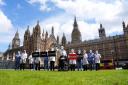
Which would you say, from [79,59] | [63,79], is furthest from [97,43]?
[63,79]

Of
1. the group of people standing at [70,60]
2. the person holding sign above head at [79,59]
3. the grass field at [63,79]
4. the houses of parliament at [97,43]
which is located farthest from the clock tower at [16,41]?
the grass field at [63,79]

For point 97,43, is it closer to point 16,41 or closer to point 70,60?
point 16,41

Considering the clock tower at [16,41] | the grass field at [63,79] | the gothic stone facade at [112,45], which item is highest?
the clock tower at [16,41]

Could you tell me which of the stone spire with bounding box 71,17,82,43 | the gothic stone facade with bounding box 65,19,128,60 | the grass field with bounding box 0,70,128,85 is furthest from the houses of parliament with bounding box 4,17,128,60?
the grass field with bounding box 0,70,128,85

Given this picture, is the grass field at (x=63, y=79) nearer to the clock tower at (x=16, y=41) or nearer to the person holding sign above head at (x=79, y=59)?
the person holding sign above head at (x=79, y=59)

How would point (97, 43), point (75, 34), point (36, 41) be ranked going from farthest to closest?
point (75, 34), point (97, 43), point (36, 41)

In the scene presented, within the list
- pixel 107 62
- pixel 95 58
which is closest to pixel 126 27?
pixel 107 62

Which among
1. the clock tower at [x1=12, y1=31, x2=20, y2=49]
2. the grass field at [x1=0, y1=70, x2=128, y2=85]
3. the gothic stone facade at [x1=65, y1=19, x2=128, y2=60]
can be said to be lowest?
the grass field at [x1=0, y1=70, x2=128, y2=85]

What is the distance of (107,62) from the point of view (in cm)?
4325

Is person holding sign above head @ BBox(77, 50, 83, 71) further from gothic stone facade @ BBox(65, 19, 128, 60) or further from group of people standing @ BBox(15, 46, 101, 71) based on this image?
gothic stone facade @ BBox(65, 19, 128, 60)

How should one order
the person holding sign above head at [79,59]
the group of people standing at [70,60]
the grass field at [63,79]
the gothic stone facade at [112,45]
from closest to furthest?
the grass field at [63,79] < the group of people standing at [70,60] < the person holding sign above head at [79,59] < the gothic stone facade at [112,45]

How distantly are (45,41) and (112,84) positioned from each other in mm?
113944

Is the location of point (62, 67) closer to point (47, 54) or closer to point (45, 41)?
point (47, 54)

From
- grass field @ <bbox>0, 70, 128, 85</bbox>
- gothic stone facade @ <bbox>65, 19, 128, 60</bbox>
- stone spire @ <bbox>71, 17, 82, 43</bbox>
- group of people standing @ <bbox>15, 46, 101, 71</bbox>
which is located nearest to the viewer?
grass field @ <bbox>0, 70, 128, 85</bbox>
